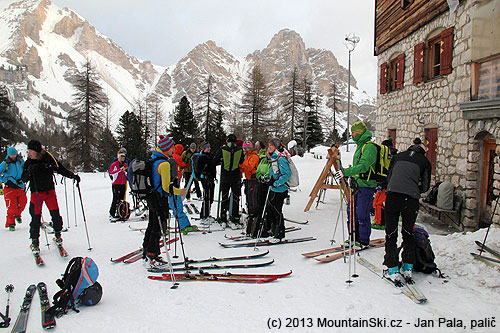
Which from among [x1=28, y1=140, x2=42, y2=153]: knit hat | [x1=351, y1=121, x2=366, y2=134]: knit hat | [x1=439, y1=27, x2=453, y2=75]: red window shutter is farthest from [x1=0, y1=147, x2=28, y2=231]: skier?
[x1=439, y1=27, x2=453, y2=75]: red window shutter

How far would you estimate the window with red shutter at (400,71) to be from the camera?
10.9 m

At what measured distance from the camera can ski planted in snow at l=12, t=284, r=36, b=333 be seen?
10.3 ft

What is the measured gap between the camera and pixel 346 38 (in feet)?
72.6

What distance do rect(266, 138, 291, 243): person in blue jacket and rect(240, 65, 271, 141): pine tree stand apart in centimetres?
3015

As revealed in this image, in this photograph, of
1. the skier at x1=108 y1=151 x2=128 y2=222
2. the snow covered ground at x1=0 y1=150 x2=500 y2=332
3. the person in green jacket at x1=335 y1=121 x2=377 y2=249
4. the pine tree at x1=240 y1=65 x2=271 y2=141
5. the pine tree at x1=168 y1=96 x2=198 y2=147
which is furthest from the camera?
the pine tree at x1=240 y1=65 x2=271 y2=141

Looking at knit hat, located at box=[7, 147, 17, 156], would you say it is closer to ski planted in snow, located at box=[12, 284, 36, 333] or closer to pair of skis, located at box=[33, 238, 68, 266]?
pair of skis, located at box=[33, 238, 68, 266]

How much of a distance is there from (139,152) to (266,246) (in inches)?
1240

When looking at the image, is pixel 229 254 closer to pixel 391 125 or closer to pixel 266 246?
pixel 266 246

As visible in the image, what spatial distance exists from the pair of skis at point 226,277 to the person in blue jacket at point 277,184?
1672 mm

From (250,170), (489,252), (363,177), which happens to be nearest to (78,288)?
(250,170)

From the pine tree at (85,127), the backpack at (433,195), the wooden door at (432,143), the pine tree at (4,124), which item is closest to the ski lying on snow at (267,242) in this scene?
the backpack at (433,195)

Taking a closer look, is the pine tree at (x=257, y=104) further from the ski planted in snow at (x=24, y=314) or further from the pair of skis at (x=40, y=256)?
the ski planted in snow at (x=24, y=314)

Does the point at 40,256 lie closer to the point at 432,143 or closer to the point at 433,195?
the point at 433,195

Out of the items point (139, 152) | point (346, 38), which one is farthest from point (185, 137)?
point (346, 38)
